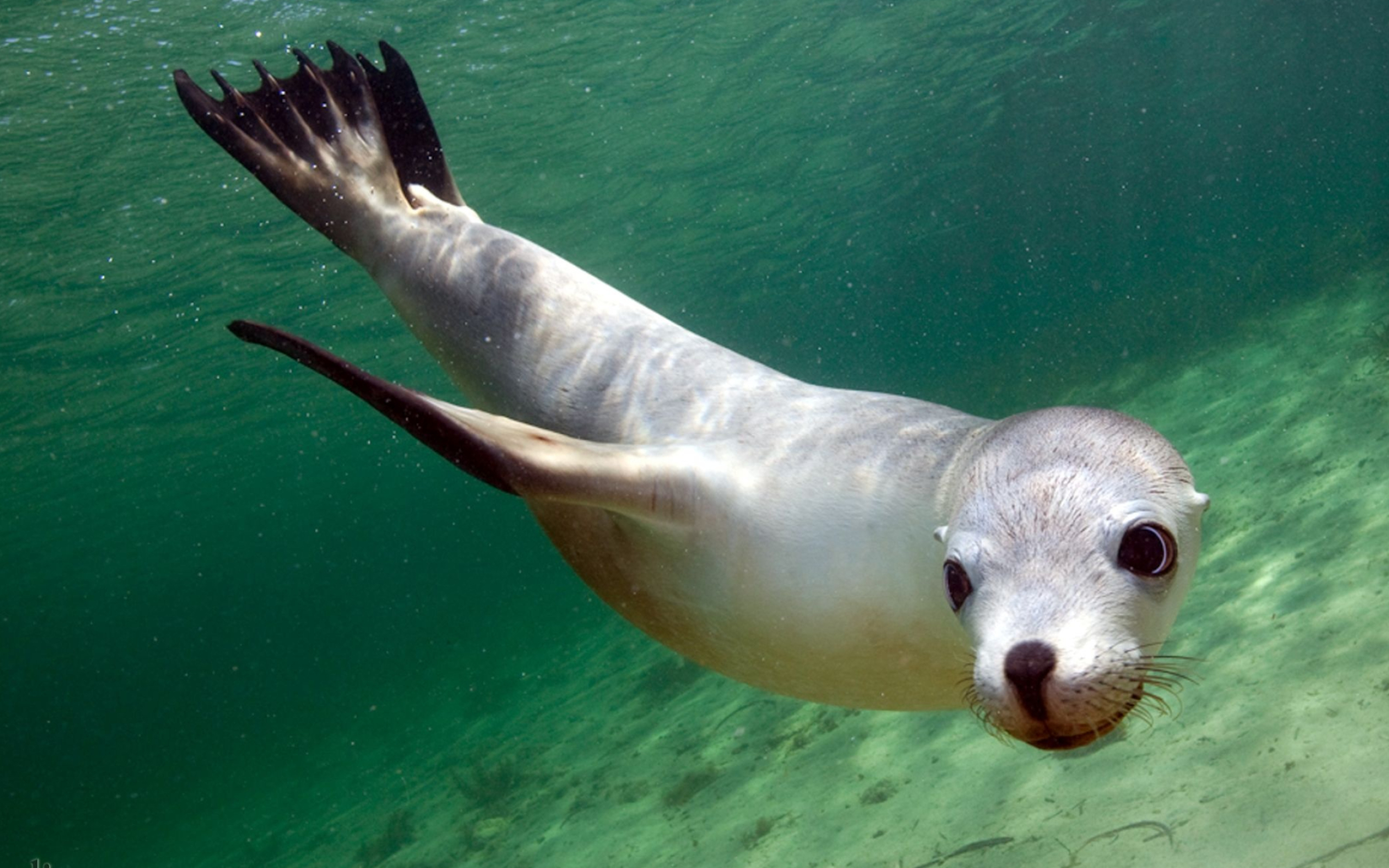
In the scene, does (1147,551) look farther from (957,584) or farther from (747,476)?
(747,476)

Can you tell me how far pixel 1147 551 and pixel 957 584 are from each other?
0.35 m

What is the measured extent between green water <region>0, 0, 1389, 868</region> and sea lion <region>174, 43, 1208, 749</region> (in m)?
2.24

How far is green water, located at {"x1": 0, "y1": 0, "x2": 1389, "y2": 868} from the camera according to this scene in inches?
467

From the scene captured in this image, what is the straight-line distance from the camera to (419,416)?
2.03 m

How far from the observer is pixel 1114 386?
652 inches

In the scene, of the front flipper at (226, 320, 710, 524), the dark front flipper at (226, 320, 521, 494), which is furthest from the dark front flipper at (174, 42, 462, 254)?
the dark front flipper at (226, 320, 521, 494)

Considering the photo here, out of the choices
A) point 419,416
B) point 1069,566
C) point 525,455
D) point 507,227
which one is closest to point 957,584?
point 1069,566

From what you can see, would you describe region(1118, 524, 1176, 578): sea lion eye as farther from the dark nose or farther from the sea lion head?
the dark nose

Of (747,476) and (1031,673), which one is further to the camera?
(747,476)

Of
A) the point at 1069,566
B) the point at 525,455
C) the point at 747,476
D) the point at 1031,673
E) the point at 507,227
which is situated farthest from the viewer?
the point at 507,227

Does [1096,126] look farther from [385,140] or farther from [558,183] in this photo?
[385,140]

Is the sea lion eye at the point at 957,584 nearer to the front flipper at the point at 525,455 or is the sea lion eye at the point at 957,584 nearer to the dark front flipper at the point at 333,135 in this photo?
the front flipper at the point at 525,455

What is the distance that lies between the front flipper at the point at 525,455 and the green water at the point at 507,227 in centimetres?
272

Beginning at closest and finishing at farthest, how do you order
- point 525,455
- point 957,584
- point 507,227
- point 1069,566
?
point 1069,566, point 957,584, point 525,455, point 507,227
